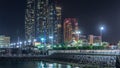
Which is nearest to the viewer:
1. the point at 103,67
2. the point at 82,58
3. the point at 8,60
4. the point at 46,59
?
the point at 103,67

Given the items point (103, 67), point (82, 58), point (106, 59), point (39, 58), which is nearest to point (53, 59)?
point (39, 58)

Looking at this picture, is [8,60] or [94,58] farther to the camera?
[8,60]

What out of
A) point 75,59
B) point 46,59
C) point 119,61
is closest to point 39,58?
point 46,59

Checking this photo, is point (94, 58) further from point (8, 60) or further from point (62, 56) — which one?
point (8, 60)

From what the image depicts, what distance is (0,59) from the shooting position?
154250mm

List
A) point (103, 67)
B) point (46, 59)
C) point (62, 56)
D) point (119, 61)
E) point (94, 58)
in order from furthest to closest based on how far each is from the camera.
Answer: point (46, 59), point (62, 56), point (94, 58), point (103, 67), point (119, 61)

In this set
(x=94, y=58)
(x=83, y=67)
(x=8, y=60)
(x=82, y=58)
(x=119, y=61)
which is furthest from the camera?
(x=8, y=60)

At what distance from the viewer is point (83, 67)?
3661 inches

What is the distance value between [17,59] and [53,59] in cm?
2335

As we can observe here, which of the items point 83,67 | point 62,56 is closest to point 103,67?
point 83,67

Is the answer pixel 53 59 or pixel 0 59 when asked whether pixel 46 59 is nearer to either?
pixel 53 59

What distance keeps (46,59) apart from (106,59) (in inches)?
1865

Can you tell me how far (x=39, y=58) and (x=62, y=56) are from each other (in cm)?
2010

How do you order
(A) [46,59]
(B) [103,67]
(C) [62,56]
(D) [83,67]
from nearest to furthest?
(B) [103,67] < (D) [83,67] < (C) [62,56] < (A) [46,59]
